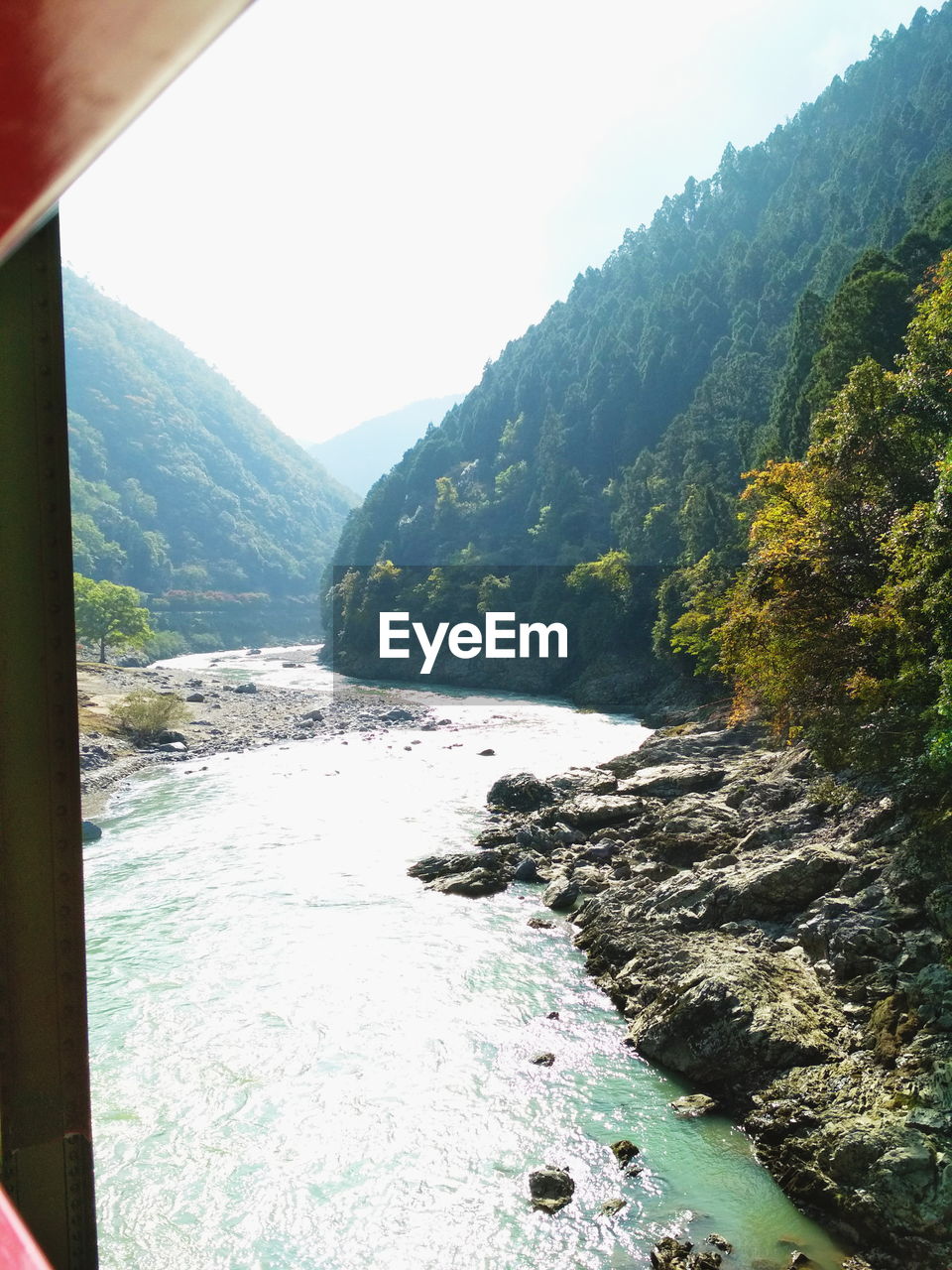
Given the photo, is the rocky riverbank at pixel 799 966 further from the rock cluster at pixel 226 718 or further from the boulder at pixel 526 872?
the rock cluster at pixel 226 718

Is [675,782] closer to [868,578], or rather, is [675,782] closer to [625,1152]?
[868,578]

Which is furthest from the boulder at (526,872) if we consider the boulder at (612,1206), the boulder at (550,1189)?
the boulder at (612,1206)

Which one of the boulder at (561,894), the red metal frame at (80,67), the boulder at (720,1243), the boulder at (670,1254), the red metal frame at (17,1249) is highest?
the red metal frame at (80,67)

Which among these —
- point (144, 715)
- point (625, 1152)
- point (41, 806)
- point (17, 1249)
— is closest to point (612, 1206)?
point (625, 1152)

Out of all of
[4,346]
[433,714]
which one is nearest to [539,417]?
[433,714]

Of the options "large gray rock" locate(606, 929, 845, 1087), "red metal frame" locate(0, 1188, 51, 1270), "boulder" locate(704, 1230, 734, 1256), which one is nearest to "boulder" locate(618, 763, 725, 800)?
"large gray rock" locate(606, 929, 845, 1087)

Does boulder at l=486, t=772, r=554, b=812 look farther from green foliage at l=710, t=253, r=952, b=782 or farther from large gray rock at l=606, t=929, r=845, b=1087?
large gray rock at l=606, t=929, r=845, b=1087
